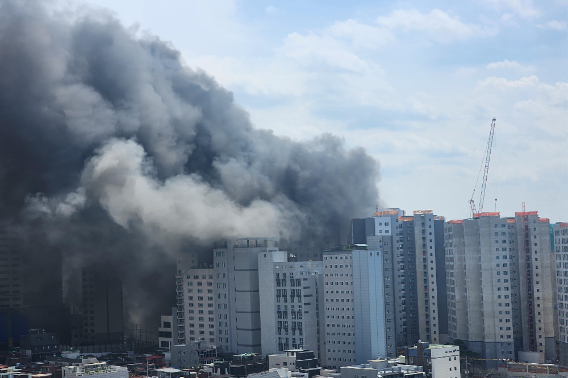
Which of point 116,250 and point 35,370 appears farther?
point 116,250

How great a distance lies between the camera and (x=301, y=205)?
2168 inches

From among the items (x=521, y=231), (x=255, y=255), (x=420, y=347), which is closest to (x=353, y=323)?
(x=420, y=347)

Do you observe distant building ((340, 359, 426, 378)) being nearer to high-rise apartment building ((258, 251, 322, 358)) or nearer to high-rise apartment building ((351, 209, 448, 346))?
high-rise apartment building ((258, 251, 322, 358))

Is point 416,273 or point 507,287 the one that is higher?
point 416,273

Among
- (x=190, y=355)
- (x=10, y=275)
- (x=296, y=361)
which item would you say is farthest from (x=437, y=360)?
(x=10, y=275)

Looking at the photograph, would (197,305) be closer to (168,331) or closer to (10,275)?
(168,331)

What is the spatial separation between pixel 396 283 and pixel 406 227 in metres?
3.13

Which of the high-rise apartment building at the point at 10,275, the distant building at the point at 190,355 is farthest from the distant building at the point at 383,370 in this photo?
the high-rise apartment building at the point at 10,275

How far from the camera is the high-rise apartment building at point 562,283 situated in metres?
43.1

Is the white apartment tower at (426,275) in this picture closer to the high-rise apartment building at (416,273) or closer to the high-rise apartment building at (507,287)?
the high-rise apartment building at (416,273)

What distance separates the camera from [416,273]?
49.7 meters

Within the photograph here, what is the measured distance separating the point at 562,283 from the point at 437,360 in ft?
31.6

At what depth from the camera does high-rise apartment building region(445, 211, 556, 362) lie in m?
44.5

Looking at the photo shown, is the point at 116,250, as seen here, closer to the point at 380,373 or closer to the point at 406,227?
the point at 406,227
